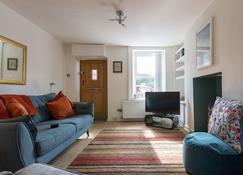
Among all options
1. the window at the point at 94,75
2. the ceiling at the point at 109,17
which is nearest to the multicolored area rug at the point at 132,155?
the ceiling at the point at 109,17

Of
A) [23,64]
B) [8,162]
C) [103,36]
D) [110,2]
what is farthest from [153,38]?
[8,162]

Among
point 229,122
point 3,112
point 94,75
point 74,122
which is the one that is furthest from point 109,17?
point 94,75

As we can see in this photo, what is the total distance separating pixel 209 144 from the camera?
1.88 meters

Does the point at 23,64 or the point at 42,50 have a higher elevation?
the point at 42,50

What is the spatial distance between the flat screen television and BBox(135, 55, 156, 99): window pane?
89 centimetres

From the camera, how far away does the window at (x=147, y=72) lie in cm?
609

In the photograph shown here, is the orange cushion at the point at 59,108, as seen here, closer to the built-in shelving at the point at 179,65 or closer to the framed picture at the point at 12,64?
the framed picture at the point at 12,64

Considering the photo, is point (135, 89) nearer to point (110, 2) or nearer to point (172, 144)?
point (172, 144)

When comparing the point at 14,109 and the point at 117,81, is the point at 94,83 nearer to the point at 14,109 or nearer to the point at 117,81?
the point at 117,81

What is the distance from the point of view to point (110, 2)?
3033mm

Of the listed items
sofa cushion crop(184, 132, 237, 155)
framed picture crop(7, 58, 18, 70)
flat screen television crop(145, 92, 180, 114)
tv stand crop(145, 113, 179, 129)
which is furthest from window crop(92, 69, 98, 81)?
sofa cushion crop(184, 132, 237, 155)

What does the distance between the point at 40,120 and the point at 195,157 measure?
253 cm

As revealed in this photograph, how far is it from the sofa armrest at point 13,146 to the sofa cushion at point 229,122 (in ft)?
6.26

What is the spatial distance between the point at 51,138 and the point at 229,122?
189 centimetres
